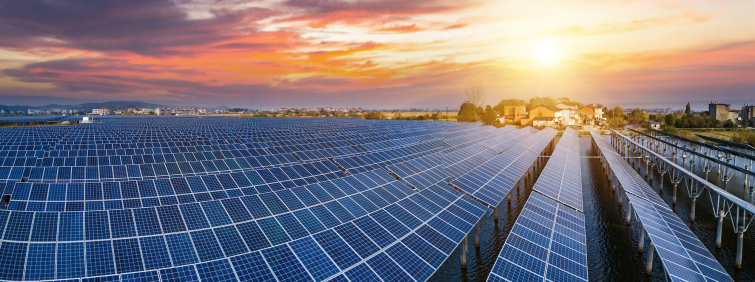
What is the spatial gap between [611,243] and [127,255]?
29.3 meters

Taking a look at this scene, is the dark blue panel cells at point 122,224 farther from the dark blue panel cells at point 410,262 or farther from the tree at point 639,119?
the tree at point 639,119

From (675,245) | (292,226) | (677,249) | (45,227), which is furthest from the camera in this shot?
(675,245)

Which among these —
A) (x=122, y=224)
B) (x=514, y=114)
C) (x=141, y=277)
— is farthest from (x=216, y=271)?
(x=514, y=114)

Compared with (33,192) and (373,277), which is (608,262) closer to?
(373,277)

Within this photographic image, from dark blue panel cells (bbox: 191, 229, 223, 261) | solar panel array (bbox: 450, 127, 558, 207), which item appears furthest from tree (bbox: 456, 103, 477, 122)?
dark blue panel cells (bbox: 191, 229, 223, 261)

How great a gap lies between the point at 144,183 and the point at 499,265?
18456 millimetres

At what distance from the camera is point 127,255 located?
12445 mm

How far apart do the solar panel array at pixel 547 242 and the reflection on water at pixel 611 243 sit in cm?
302

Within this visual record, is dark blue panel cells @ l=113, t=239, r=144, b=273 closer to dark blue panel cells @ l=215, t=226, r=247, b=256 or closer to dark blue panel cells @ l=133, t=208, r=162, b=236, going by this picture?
dark blue panel cells @ l=133, t=208, r=162, b=236

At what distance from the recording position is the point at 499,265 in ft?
51.3

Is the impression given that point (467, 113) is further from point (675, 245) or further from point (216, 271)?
point (216, 271)

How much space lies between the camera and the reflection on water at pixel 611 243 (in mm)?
21728

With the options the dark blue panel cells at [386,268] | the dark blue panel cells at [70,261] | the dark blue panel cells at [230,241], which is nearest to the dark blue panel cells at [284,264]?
the dark blue panel cells at [230,241]

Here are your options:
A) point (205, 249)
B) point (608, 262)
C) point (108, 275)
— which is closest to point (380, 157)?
point (608, 262)
